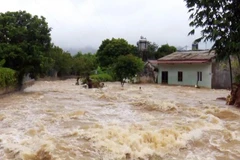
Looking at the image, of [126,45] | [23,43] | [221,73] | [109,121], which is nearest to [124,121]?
[109,121]

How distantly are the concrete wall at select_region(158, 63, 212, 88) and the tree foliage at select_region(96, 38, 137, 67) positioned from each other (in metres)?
9.64

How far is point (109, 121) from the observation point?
8016mm

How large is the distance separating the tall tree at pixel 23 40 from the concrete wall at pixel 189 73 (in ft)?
40.1

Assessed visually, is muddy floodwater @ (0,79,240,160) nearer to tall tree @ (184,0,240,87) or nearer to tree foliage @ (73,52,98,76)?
tall tree @ (184,0,240,87)

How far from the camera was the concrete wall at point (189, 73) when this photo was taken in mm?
21906

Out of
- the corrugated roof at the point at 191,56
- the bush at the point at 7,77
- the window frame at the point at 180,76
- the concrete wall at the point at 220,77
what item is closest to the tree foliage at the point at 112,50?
the corrugated roof at the point at 191,56

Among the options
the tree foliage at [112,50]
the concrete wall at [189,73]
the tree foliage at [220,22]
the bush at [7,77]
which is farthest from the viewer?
the tree foliage at [112,50]

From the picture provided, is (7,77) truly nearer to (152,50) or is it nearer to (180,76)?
(180,76)

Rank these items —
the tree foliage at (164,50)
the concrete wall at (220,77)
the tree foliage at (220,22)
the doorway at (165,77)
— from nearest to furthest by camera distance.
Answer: the tree foliage at (220,22)
the concrete wall at (220,77)
the doorway at (165,77)
the tree foliage at (164,50)

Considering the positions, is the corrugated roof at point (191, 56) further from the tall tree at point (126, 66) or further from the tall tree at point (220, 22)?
the tall tree at point (220, 22)

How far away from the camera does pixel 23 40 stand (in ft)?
50.7

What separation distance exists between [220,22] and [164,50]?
26593 mm

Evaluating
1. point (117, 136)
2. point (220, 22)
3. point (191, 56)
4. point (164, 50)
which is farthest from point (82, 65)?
point (117, 136)

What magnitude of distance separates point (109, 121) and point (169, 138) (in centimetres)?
233
